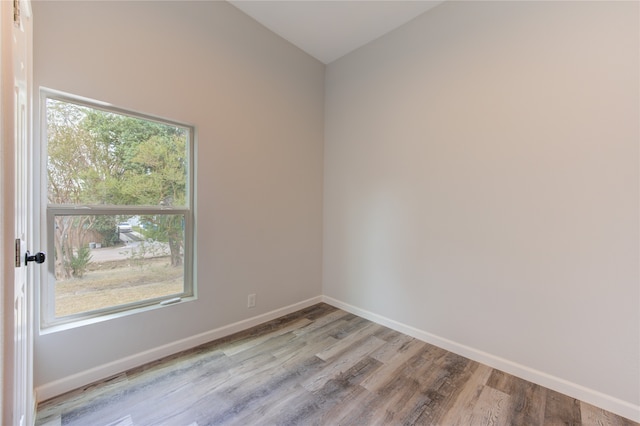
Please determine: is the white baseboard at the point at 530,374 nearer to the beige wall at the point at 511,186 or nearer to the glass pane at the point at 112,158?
the beige wall at the point at 511,186

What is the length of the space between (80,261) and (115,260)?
0.19 m

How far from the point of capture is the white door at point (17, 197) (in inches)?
29.0

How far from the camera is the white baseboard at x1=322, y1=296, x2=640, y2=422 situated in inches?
61.7

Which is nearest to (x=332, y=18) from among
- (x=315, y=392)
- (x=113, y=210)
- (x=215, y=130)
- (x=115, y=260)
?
(x=215, y=130)

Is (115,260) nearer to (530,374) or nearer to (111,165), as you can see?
(111,165)

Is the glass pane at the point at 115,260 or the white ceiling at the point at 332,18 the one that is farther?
the white ceiling at the point at 332,18

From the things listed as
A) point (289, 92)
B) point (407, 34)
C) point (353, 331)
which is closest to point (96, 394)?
point (353, 331)

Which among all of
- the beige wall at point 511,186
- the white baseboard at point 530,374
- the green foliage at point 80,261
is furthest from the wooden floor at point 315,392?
the green foliage at point 80,261

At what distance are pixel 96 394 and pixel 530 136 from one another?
3.34 metres

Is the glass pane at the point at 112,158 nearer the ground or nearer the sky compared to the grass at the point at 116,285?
nearer the sky

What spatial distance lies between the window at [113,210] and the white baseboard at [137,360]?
1.16ft

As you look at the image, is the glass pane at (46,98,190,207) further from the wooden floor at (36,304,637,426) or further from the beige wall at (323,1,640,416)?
the beige wall at (323,1,640,416)

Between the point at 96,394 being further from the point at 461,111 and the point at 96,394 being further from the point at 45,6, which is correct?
the point at 461,111

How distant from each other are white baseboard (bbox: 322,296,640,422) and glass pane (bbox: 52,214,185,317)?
2069 mm
